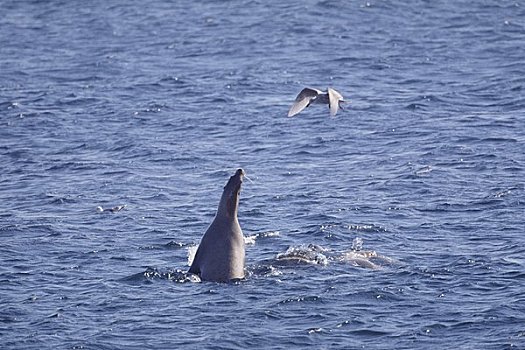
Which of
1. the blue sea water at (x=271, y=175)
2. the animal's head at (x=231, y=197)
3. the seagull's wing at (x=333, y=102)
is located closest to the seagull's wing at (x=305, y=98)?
the seagull's wing at (x=333, y=102)

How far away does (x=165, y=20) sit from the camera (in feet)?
160

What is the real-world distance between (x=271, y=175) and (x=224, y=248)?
8.13 metres

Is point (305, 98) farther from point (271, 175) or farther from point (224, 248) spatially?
point (271, 175)

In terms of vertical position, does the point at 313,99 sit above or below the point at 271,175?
above

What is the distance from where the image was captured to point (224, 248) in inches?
763

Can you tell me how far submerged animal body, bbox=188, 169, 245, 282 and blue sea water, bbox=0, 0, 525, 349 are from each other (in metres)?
0.31

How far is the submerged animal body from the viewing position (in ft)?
63.5

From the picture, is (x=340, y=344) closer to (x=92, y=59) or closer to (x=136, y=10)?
(x=92, y=59)

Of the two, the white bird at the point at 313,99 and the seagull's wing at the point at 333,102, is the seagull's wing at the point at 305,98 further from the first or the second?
the seagull's wing at the point at 333,102

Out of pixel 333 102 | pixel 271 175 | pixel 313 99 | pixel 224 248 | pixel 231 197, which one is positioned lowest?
pixel 271 175

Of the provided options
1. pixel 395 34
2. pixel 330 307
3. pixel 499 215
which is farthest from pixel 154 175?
pixel 395 34

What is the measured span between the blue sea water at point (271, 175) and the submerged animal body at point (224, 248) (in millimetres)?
315

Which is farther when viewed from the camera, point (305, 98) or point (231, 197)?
point (305, 98)

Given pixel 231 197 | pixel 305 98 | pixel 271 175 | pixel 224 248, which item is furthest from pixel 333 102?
pixel 271 175
